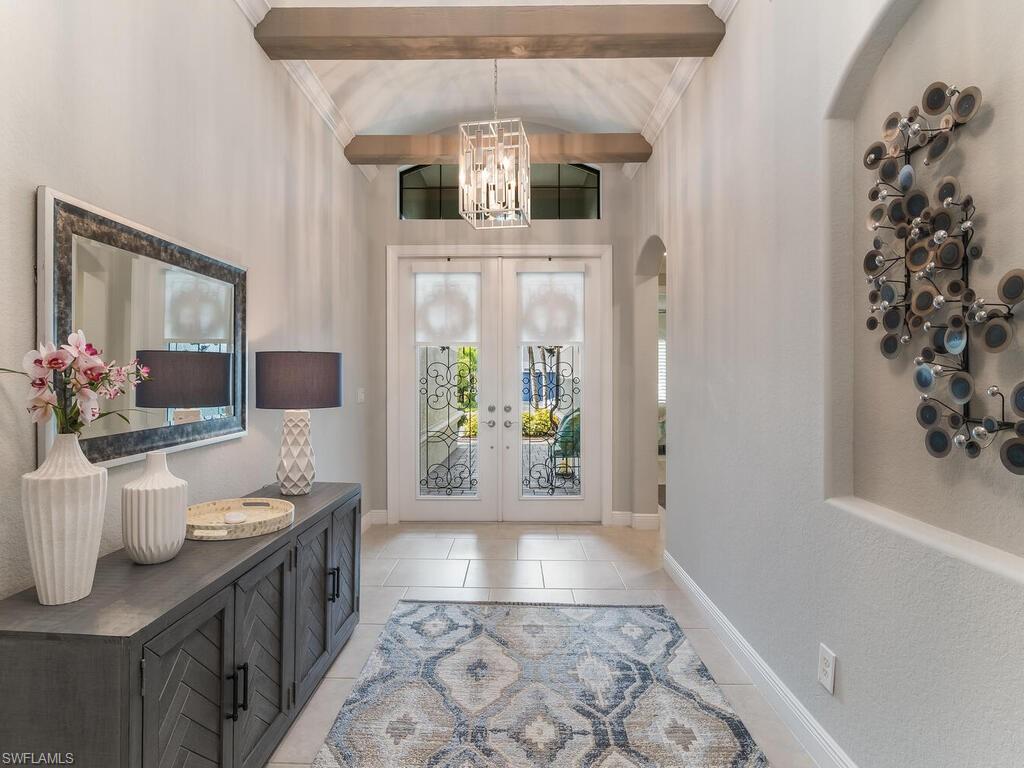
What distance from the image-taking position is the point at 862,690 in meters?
1.60

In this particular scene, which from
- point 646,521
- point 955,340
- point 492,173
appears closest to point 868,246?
point 955,340

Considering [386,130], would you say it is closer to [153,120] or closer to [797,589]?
[153,120]

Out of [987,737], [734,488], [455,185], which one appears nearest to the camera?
[987,737]

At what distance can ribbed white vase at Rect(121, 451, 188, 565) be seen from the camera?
150 centimetres

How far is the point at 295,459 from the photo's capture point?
2428mm

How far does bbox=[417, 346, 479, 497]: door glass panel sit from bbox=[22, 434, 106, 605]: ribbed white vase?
3.51 meters

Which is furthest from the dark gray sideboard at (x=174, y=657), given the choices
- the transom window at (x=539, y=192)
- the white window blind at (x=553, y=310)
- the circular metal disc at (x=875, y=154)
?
the transom window at (x=539, y=192)

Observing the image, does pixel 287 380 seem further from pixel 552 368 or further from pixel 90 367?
pixel 552 368

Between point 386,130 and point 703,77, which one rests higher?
point 386,130

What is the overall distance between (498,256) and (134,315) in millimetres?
3287

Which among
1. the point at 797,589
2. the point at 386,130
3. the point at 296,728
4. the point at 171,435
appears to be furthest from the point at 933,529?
the point at 386,130

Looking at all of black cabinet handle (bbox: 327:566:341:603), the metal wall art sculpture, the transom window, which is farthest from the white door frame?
the metal wall art sculpture

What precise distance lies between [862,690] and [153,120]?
3.02 meters

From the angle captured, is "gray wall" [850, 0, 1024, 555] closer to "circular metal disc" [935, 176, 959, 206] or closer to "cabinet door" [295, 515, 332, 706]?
"circular metal disc" [935, 176, 959, 206]
